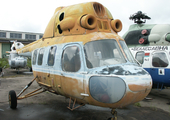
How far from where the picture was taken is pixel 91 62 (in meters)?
3.46

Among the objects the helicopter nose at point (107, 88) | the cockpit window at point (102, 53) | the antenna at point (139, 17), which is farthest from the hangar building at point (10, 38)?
the helicopter nose at point (107, 88)

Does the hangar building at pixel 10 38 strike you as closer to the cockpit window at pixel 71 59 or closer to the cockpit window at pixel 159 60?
the cockpit window at pixel 159 60

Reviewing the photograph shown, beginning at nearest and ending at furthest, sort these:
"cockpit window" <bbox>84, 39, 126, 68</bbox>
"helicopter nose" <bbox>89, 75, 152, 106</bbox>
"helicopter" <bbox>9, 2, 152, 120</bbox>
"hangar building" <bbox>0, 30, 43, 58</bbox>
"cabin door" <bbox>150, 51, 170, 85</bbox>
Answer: "helicopter nose" <bbox>89, 75, 152, 106</bbox> → "helicopter" <bbox>9, 2, 152, 120</bbox> → "cockpit window" <bbox>84, 39, 126, 68</bbox> → "cabin door" <bbox>150, 51, 170, 85</bbox> → "hangar building" <bbox>0, 30, 43, 58</bbox>

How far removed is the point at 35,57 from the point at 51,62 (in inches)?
62.3

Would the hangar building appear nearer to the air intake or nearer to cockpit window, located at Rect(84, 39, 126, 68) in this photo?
the air intake

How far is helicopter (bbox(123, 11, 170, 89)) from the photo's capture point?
267 inches

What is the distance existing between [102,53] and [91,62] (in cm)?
36

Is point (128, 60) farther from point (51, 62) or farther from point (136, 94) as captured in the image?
point (51, 62)

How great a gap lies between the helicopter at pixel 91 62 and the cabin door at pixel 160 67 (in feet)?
11.7

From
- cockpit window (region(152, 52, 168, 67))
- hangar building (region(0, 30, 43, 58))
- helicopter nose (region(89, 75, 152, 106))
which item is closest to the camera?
helicopter nose (region(89, 75, 152, 106))

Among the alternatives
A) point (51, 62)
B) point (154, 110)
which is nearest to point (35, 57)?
point (51, 62)

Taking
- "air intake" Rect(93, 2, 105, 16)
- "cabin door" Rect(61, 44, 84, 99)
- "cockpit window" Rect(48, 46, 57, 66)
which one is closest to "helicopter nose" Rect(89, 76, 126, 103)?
"cabin door" Rect(61, 44, 84, 99)

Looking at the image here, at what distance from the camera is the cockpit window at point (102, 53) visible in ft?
11.3

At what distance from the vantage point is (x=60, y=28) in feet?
15.4
